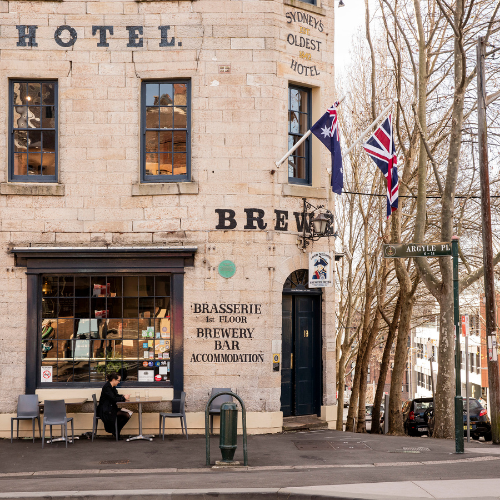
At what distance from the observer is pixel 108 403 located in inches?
499

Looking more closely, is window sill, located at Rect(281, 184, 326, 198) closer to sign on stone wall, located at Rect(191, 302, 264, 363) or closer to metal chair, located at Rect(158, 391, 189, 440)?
sign on stone wall, located at Rect(191, 302, 264, 363)

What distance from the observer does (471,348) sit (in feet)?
178

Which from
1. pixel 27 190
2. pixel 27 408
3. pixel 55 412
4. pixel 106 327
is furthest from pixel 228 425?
pixel 27 190

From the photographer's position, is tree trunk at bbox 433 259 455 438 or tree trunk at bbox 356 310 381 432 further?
tree trunk at bbox 356 310 381 432

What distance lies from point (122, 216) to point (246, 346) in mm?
3552

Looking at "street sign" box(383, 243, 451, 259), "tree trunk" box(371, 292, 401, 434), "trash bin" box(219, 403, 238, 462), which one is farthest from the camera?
"tree trunk" box(371, 292, 401, 434)

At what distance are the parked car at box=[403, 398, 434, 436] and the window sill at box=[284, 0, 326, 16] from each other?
16.7 meters

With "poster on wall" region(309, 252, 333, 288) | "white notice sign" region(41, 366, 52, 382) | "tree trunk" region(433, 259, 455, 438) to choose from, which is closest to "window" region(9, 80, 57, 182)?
"white notice sign" region(41, 366, 52, 382)

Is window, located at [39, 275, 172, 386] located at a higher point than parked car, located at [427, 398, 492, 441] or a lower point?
higher

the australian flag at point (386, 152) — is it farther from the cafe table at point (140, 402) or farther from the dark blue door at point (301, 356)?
the cafe table at point (140, 402)

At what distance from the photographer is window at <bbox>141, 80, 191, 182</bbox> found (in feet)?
45.5

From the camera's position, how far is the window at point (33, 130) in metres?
13.9

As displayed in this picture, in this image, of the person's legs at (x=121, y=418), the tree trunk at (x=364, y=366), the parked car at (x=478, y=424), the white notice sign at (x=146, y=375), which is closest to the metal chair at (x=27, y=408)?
the person's legs at (x=121, y=418)

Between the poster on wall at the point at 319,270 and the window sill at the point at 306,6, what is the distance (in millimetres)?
5093
